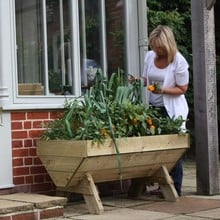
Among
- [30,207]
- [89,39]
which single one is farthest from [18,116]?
[89,39]

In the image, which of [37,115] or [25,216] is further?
[37,115]

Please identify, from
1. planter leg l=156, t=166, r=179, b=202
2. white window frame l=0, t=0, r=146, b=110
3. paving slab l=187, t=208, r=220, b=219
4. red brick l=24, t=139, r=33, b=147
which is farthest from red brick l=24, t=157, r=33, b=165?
paving slab l=187, t=208, r=220, b=219

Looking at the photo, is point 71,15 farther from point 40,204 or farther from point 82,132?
point 40,204

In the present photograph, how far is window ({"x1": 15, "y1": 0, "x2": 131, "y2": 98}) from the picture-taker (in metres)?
5.94

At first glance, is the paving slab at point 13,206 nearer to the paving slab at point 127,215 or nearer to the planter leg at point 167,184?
the paving slab at point 127,215

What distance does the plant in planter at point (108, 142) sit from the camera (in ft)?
17.1

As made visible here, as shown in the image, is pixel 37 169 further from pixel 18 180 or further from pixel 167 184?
pixel 167 184

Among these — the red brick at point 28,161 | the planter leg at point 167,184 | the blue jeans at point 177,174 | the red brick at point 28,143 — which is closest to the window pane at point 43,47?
the red brick at point 28,143

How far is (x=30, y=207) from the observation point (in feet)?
16.1

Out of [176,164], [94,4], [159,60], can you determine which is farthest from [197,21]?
[176,164]

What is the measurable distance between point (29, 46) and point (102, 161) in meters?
1.48

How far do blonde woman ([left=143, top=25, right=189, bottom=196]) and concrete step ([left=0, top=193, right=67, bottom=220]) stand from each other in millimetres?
1558

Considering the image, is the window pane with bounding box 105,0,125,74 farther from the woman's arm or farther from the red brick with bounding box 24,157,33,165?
the red brick with bounding box 24,157,33,165

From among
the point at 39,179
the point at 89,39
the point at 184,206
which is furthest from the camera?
the point at 89,39
